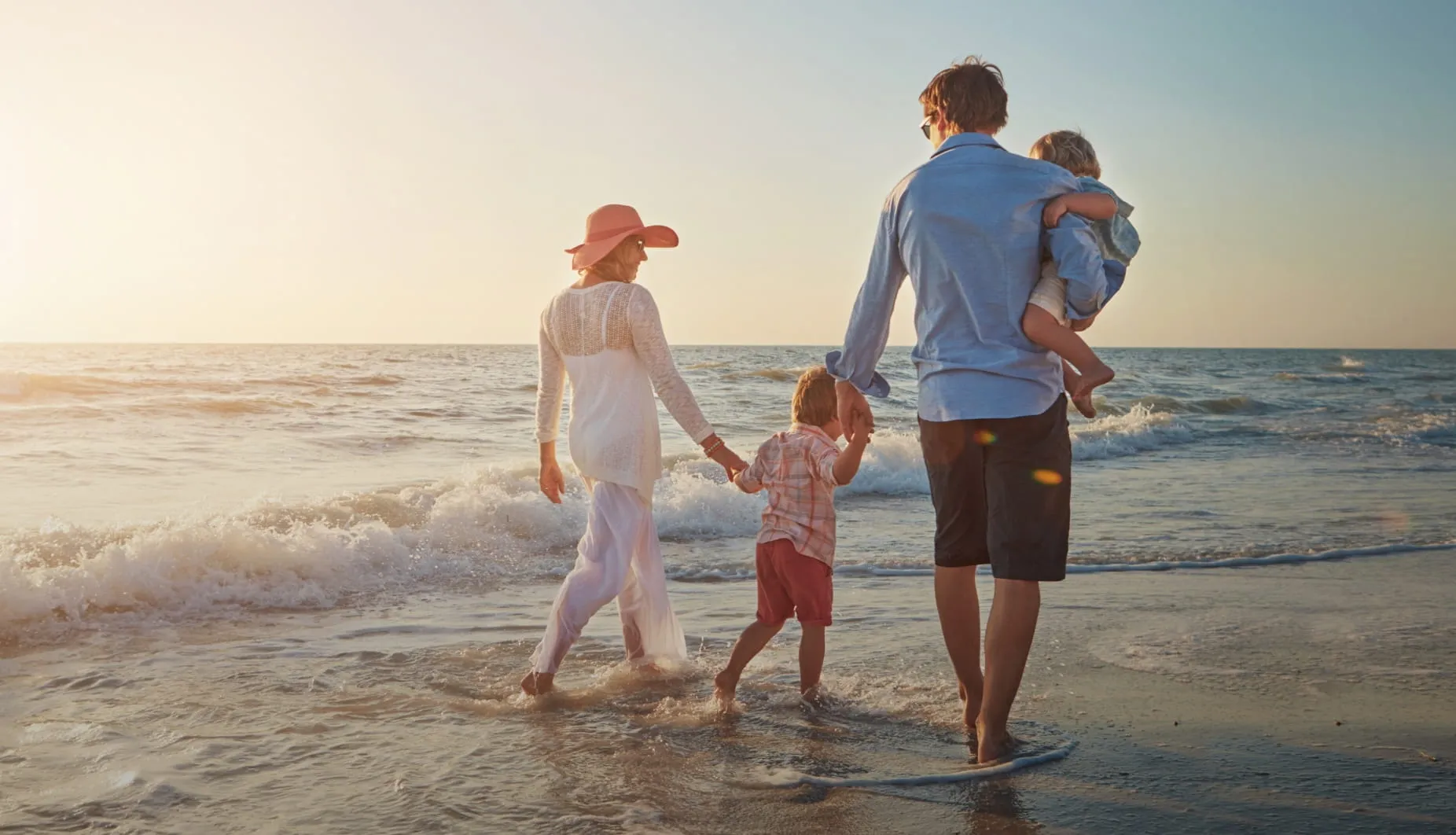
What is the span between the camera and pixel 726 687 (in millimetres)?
3859

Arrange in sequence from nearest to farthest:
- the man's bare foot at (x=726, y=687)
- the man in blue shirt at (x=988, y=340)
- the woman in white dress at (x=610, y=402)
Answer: the man in blue shirt at (x=988, y=340) → the man's bare foot at (x=726, y=687) → the woman in white dress at (x=610, y=402)

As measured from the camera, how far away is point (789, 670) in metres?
4.42

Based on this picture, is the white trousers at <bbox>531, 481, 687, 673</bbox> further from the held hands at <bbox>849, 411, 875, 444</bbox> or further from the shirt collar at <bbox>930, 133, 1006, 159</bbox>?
the shirt collar at <bbox>930, 133, 1006, 159</bbox>

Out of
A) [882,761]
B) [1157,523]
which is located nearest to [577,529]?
[1157,523]

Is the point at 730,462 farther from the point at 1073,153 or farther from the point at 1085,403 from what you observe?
the point at 1073,153

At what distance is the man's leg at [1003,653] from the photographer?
299 cm

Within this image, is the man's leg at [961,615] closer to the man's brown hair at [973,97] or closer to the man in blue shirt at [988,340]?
the man in blue shirt at [988,340]

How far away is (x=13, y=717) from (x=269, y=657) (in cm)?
105

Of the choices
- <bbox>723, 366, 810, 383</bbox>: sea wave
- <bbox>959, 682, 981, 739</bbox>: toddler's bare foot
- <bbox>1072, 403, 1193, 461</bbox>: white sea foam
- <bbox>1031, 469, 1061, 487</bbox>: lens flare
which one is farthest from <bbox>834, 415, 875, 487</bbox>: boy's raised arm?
<bbox>723, 366, 810, 383</bbox>: sea wave

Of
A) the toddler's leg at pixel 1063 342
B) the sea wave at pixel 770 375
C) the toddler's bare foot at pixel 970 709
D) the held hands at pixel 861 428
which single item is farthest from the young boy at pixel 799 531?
the sea wave at pixel 770 375

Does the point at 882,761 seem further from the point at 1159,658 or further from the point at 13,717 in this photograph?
the point at 13,717

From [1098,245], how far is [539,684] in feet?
8.20

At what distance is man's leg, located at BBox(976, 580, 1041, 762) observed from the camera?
9.80ft

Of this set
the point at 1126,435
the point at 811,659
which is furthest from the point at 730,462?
the point at 1126,435
